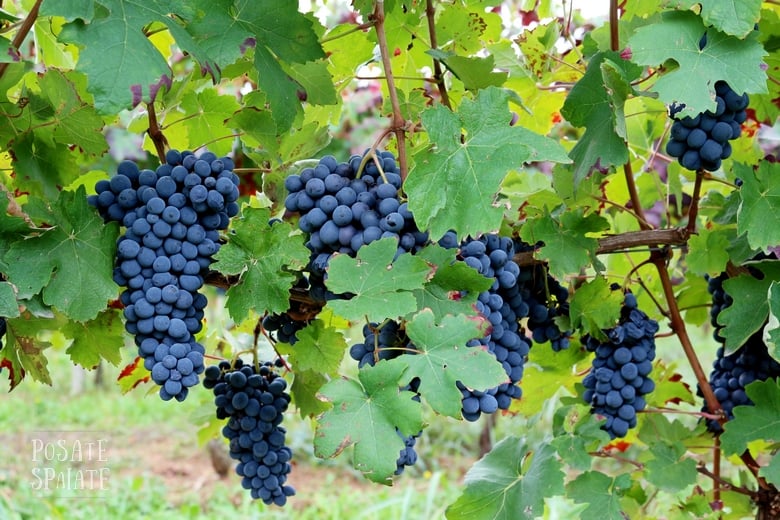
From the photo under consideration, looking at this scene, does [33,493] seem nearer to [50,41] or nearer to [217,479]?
[217,479]

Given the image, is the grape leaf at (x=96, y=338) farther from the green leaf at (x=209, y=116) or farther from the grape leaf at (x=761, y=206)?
the grape leaf at (x=761, y=206)

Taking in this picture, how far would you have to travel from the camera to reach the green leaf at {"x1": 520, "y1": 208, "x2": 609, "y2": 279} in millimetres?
1346

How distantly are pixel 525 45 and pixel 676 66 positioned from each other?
Answer: 0.47 metres

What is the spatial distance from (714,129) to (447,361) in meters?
0.60

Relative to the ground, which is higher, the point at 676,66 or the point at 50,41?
the point at 676,66

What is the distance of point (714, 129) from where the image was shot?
125 cm

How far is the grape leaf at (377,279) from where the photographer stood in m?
1.06

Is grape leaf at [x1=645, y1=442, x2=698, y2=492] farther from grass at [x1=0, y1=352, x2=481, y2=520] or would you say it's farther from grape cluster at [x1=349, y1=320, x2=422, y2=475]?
grass at [x1=0, y1=352, x2=481, y2=520]

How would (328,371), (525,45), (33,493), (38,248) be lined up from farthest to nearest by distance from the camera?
(33,493) < (525,45) < (328,371) < (38,248)

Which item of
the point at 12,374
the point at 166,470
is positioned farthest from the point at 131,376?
the point at 166,470

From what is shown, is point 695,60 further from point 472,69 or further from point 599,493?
point 599,493

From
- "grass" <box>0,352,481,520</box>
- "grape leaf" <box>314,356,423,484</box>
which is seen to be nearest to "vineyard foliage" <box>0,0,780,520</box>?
"grape leaf" <box>314,356,423,484</box>

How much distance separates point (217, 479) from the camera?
4.64 meters

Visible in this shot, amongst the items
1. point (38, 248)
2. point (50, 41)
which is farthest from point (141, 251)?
point (50, 41)
